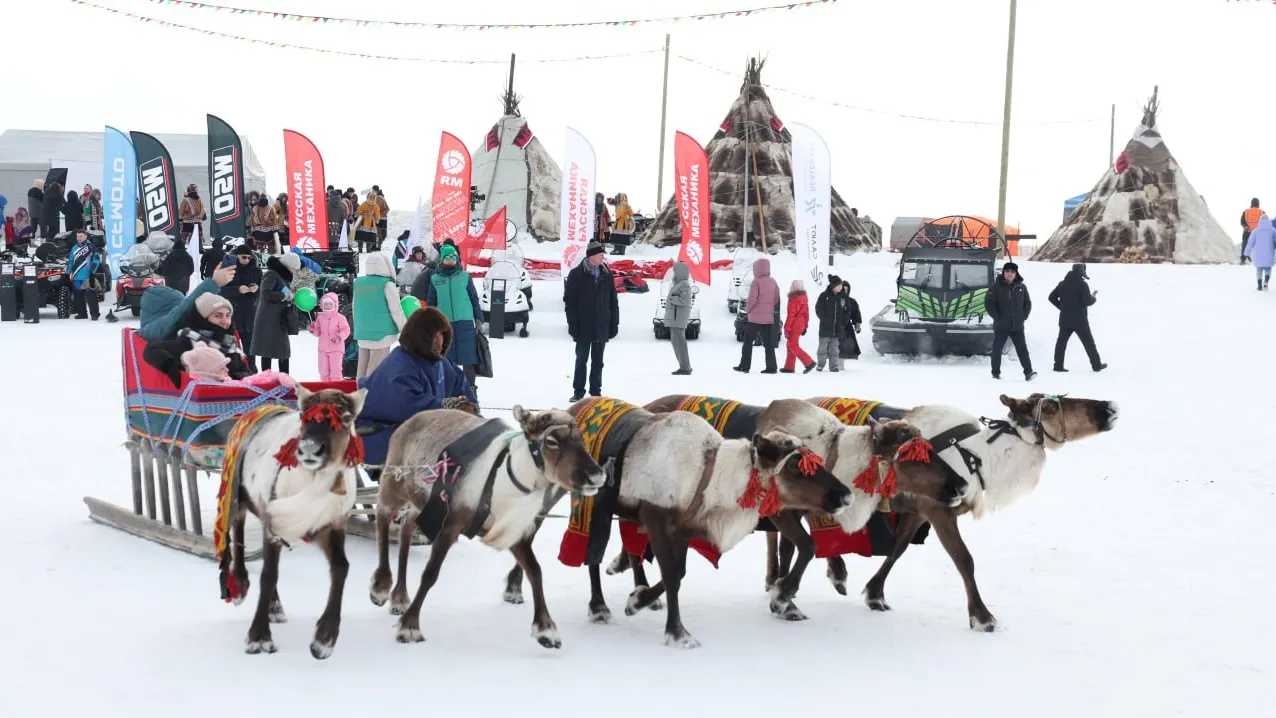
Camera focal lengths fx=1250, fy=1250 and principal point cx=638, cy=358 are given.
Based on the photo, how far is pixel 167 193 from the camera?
22.0m

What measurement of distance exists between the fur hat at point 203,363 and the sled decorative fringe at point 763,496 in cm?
321

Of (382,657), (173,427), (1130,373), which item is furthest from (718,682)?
(1130,373)

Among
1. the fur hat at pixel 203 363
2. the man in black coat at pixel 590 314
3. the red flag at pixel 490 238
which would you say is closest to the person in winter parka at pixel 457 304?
the man in black coat at pixel 590 314

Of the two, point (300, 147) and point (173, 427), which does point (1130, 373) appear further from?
point (300, 147)

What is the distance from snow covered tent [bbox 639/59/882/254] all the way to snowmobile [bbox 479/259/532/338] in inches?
476

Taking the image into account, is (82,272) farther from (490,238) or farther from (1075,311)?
(1075,311)

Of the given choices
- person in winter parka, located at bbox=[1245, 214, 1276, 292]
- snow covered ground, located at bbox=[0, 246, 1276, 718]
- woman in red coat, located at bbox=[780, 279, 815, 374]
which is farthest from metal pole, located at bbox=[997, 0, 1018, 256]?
snow covered ground, located at bbox=[0, 246, 1276, 718]

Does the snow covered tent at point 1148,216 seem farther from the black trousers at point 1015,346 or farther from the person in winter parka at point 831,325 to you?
the person in winter parka at point 831,325

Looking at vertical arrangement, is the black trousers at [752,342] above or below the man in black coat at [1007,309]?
below

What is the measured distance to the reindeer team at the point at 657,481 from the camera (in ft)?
16.8

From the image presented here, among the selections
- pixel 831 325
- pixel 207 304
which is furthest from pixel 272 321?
pixel 831 325

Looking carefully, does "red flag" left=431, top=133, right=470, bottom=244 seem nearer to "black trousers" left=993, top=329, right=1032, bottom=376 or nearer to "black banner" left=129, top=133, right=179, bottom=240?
"black banner" left=129, top=133, right=179, bottom=240

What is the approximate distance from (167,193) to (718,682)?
19.5m

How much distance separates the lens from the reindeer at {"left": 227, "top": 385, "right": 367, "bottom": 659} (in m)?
4.91
